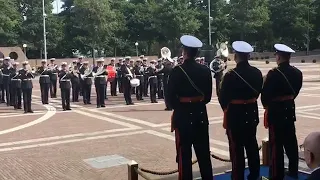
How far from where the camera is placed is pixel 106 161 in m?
7.72

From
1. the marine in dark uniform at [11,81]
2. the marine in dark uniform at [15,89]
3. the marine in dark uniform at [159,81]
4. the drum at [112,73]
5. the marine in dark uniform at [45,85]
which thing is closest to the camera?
the marine in dark uniform at [15,89]

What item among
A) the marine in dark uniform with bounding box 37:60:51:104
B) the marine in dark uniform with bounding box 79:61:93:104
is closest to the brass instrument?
the marine in dark uniform with bounding box 79:61:93:104

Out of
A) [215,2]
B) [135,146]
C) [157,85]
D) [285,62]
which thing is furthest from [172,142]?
[215,2]

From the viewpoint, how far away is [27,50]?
49.3m

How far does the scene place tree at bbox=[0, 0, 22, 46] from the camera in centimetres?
4472

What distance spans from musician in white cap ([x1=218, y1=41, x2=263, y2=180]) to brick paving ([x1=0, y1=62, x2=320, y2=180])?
1.22 m

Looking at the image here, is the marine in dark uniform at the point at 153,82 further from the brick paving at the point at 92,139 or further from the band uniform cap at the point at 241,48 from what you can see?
the band uniform cap at the point at 241,48

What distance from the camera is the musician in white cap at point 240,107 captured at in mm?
5480

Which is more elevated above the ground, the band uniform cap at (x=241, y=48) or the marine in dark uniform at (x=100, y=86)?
the band uniform cap at (x=241, y=48)

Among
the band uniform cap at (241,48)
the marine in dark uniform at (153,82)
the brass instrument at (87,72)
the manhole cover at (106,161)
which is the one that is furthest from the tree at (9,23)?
the band uniform cap at (241,48)

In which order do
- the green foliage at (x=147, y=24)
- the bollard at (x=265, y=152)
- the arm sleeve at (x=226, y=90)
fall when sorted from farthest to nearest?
the green foliage at (x=147, y=24)
the bollard at (x=265, y=152)
the arm sleeve at (x=226, y=90)

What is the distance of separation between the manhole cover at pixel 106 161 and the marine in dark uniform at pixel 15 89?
8467mm

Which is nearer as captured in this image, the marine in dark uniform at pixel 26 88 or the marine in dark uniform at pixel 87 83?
the marine in dark uniform at pixel 26 88

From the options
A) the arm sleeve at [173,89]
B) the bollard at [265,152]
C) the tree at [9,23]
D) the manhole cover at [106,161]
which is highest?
the tree at [9,23]
